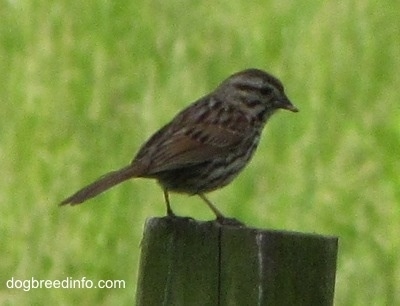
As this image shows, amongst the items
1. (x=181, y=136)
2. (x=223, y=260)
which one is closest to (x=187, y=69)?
(x=181, y=136)

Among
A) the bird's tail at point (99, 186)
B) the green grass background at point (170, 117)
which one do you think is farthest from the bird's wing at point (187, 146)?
the green grass background at point (170, 117)

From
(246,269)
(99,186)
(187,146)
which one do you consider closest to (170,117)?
(187,146)

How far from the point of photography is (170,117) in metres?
8.28

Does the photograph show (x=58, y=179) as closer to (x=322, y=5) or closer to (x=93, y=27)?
(x=93, y=27)

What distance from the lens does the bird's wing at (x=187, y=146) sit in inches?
233

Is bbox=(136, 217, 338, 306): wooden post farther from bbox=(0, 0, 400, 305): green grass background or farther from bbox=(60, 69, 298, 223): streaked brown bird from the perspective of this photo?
bbox=(0, 0, 400, 305): green grass background

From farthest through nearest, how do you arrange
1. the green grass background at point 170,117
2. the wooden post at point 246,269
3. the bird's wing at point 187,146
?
the green grass background at point 170,117 → the bird's wing at point 187,146 → the wooden post at point 246,269

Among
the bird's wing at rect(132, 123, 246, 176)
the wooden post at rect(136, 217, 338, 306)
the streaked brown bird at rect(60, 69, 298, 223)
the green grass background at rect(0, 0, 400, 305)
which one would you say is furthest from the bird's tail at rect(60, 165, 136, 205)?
the green grass background at rect(0, 0, 400, 305)

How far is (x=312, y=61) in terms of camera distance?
8.84 metres

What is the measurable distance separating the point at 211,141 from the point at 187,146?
22 cm

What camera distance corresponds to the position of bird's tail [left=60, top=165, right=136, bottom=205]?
5.40 m

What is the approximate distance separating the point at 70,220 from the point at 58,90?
3.57ft

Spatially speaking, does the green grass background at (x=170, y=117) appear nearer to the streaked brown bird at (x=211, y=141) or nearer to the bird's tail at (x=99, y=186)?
the streaked brown bird at (x=211, y=141)

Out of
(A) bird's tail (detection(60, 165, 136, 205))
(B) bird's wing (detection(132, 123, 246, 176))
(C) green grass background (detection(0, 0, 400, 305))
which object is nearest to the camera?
(A) bird's tail (detection(60, 165, 136, 205))
